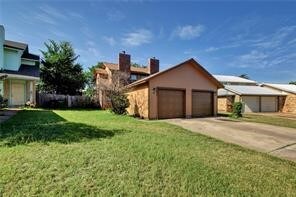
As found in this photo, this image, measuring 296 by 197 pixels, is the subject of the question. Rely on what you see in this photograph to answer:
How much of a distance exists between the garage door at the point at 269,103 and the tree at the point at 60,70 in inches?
999

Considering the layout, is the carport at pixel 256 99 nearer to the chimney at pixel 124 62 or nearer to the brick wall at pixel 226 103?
the brick wall at pixel 226 103

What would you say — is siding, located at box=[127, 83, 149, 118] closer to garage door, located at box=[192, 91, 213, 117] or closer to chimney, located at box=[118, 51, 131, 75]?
garage door, located at box=[192, 91, 213, 117]

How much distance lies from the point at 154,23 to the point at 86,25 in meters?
4.83

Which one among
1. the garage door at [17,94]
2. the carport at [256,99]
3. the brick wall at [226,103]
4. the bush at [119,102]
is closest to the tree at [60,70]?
the garage door at [17,94]

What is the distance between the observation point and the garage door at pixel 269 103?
28.0 metres

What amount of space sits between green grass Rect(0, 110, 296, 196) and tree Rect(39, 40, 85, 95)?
2198 centimetres

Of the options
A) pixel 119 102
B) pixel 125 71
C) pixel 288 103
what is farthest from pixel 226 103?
pixel 119 102

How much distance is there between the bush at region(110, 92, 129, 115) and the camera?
16.6 m

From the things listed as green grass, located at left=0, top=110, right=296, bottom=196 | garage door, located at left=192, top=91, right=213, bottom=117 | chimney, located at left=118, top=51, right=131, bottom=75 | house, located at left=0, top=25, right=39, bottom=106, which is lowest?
green grass, located at left=0, top=110, right=296, bottom=196

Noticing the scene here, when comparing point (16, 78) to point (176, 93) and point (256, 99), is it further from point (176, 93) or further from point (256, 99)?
point (256, 99)

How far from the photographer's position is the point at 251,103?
27.0 m

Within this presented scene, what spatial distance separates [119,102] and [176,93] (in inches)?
182

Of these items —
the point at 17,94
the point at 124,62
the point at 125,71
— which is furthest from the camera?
the point at 124,62

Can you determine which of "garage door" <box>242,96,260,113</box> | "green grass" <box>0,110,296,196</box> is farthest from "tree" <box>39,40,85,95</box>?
"garage door" <box>242,96,260,113</box>
